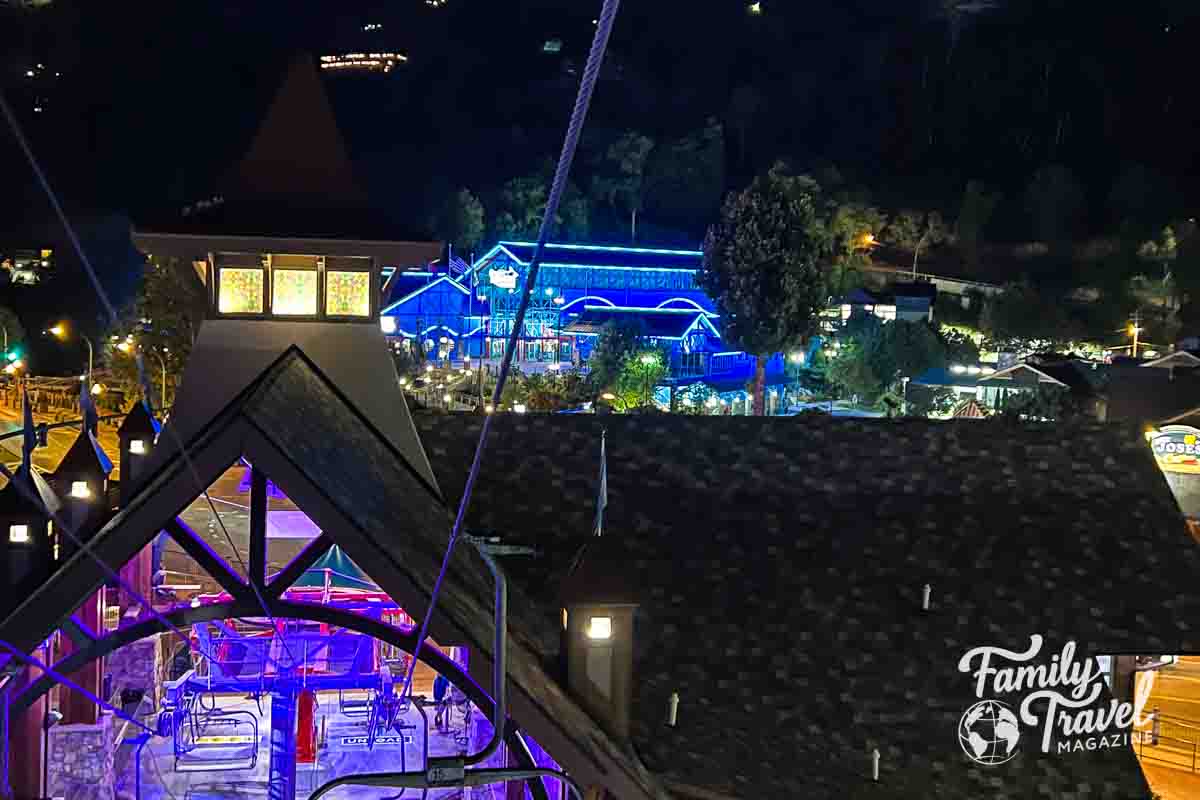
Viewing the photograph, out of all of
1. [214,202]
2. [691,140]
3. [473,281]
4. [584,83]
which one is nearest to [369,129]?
[691,140]

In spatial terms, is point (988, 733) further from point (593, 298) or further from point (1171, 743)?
point (593, 298)

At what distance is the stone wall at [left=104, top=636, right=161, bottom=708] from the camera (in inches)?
510

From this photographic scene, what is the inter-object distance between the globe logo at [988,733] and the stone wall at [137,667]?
7.77 m

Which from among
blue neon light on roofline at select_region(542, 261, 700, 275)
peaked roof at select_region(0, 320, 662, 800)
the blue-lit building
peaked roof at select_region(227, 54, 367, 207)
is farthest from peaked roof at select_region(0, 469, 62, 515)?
blue neon light on roofline at select_region(542, 261, 700, 275)

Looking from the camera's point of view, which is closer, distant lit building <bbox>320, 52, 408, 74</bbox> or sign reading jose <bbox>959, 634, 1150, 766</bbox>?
sign reading jose <bbox>959, 634, 1150, 766</bbox>

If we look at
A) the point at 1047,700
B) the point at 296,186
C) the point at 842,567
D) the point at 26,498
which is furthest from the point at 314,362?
the point at 1047,700

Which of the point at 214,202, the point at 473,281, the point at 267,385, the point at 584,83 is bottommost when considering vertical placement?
the point at 473,281

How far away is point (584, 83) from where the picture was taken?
3336 mm

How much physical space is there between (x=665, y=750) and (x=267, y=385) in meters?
3.97

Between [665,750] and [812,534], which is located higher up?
[812,534]

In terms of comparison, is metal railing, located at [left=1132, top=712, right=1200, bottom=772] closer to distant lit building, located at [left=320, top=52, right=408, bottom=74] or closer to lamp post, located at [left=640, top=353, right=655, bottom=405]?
lamp post, located at [left=640, top=353, right=655, bottom=405]

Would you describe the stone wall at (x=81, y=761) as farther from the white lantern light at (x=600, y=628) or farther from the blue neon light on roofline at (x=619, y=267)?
the blue neon light on roofline at (x=619, y=267)

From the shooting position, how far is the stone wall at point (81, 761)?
1072 cm

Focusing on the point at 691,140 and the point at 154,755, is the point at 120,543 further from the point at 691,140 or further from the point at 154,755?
the point at 691,140
